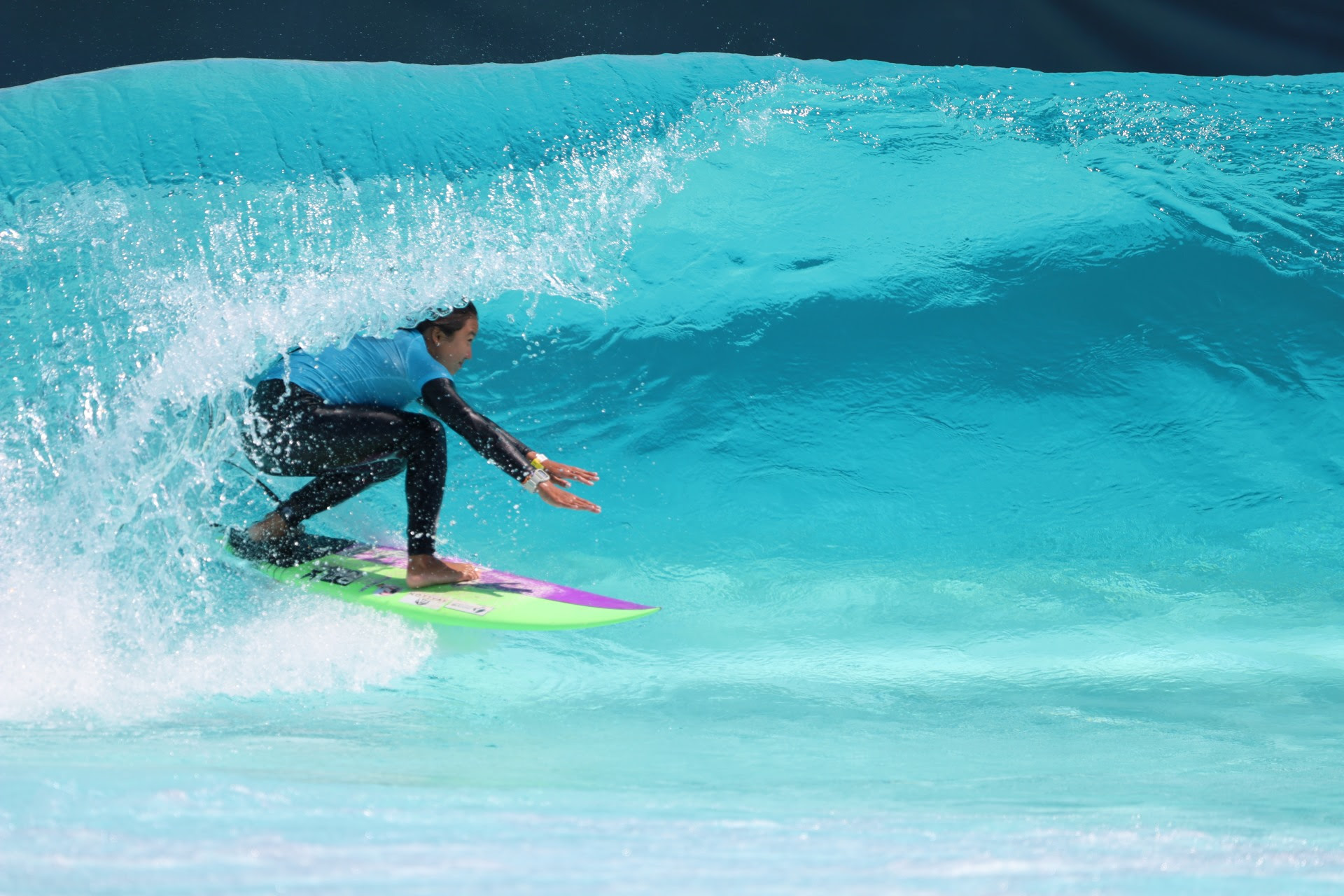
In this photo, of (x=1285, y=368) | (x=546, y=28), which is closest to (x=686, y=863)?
(x=1285, y=368)

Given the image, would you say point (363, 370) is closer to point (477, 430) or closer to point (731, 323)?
point (477, 430)

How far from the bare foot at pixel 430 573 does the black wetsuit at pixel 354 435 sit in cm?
6

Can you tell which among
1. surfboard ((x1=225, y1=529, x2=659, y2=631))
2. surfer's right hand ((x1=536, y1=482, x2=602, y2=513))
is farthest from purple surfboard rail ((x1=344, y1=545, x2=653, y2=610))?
surfer's right hand ((x1=536, y1=482, x2=602, y2=513))

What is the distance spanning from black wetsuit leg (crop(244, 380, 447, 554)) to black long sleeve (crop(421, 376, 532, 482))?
4.5 inches

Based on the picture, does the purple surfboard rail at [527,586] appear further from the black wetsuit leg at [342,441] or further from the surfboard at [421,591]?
the black wetsuit leg at [342,441]

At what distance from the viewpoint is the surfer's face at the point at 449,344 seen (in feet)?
9.72

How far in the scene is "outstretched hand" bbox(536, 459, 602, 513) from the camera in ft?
8.48

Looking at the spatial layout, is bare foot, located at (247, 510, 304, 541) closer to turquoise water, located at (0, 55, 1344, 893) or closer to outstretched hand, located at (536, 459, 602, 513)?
turquoise water, located at (0, 55, 1344, 893)

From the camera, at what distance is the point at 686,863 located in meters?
1.29

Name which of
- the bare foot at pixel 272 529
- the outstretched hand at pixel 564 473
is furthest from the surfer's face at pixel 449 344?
the bare foot at pixel 272 529

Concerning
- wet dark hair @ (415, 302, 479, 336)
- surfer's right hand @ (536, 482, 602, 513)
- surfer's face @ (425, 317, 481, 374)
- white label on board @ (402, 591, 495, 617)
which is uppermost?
wet dark hair @ (415, 302, 479, 336)

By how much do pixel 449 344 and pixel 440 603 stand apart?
711 mm

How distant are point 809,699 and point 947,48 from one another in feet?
15.5

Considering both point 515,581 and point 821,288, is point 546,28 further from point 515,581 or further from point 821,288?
point 515,581
